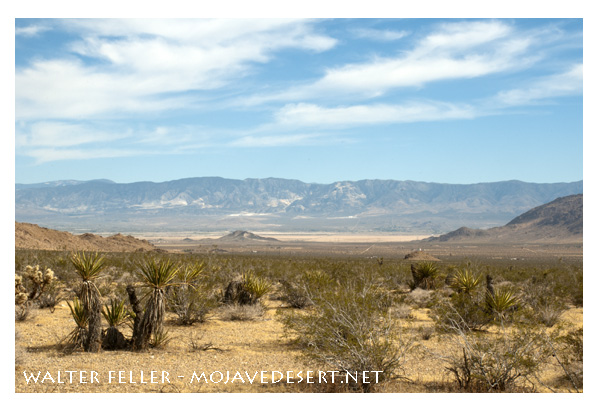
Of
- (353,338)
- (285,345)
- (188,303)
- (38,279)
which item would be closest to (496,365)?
(353,338)

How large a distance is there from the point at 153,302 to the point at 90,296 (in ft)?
4.06

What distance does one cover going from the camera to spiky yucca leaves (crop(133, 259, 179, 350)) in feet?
37.2

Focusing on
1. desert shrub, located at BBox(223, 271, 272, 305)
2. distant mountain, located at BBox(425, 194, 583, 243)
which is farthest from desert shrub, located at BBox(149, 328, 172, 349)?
distant mountain, located at BBox(425, 194, 583, 243)

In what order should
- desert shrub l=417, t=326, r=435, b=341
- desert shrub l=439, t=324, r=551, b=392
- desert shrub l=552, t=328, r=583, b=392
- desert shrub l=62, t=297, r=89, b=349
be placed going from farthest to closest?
desert shrub l=417, t=326, r=435, b=341 < desert shrub l=62, t=297, r=89, b=349 < desert shrub l=552, t=328, r=583, b=392 < desert shrub l=439, t=324, r=551, b=392

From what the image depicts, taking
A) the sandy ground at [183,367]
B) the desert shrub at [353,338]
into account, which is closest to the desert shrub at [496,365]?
the sandy ground at [183,367]

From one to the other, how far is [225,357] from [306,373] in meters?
2.12

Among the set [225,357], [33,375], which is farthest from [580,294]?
[33,375]

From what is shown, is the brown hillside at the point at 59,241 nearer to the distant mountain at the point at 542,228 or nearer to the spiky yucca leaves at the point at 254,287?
the spiky yucca leaves at the point at 254,287

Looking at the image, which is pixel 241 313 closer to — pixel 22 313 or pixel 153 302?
pixel 153 302

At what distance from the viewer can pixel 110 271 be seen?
86.1ft

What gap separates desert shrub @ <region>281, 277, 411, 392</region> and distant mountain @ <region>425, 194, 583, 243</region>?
106 metres

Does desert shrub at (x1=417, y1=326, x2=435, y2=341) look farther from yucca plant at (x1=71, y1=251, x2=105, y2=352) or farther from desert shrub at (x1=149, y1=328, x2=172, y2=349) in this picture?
yucca plant at (x1=71, y1=251, x2=105, y2=352)
